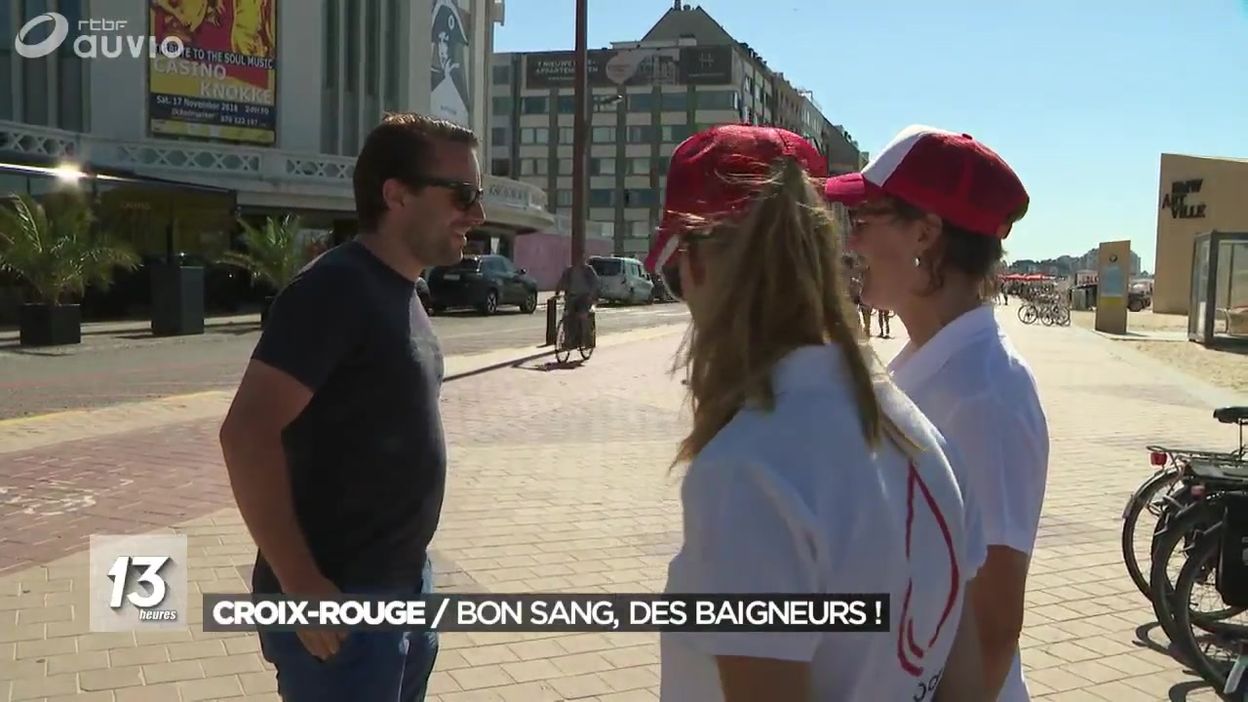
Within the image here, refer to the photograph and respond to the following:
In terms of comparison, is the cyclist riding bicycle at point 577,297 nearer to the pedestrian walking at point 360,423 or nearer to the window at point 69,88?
the pedestrian walking at point 360,423

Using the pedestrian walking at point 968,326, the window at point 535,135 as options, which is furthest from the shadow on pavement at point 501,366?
the window at point 535,135

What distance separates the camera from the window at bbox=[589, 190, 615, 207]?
301ft

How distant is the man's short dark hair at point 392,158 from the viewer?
6.98ft

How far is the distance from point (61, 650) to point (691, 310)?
12.1ft

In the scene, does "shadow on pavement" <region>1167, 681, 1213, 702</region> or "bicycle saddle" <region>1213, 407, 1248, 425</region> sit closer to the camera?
"shadow on pavement" <region>1167, 681, 1213, 702</region>

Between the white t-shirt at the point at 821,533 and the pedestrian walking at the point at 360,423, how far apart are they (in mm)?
979

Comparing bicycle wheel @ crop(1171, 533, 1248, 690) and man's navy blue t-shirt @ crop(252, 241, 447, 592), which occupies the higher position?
man's navy blue t-shirt @ crop(252, 241, 447, 592)

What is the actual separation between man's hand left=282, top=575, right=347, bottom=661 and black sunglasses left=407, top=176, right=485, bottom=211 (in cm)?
83

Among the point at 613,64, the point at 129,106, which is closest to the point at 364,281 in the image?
the point at 129,106

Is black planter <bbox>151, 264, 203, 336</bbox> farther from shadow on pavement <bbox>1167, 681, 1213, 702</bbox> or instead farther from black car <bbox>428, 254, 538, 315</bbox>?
shadow on pavement <bbox>1167, 681, 1213, 702</bbox>

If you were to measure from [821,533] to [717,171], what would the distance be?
464 mm

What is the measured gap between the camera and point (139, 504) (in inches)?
240
